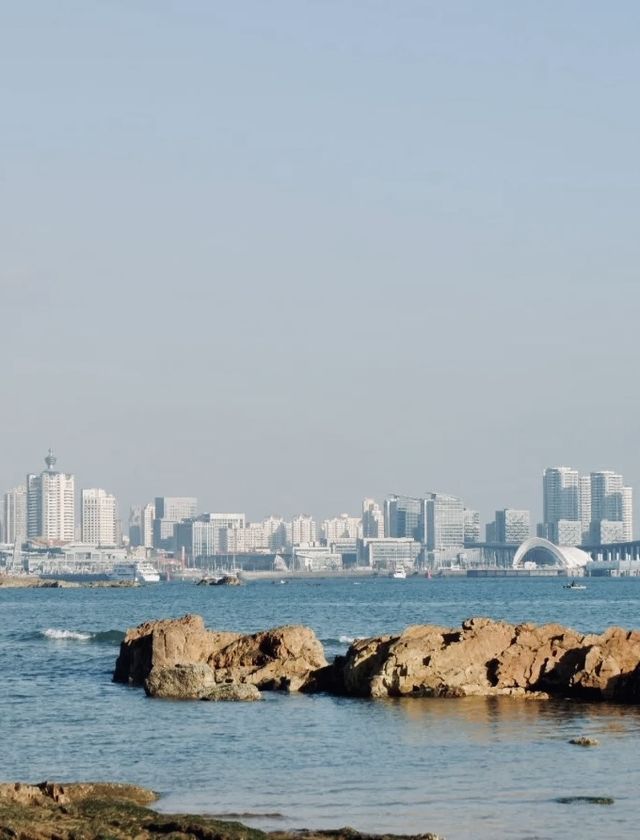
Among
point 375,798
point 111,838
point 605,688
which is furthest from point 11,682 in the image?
point 111,838

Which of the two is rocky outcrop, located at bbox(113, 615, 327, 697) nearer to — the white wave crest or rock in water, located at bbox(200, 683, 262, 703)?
rock in water, located at bbox(200, 683, 262, 703)

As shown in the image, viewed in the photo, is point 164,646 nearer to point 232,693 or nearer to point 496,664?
point 232,693

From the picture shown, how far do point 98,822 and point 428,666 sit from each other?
1690 cm

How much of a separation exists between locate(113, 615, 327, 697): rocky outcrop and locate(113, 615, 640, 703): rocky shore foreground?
4 cm

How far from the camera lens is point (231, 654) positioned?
→ 39.9 meters

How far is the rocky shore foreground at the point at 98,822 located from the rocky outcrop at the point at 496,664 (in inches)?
565

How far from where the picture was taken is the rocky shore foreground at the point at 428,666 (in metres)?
34.0

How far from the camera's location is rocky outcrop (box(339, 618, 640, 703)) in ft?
110

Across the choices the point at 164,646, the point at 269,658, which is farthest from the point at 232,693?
the point at 164,646

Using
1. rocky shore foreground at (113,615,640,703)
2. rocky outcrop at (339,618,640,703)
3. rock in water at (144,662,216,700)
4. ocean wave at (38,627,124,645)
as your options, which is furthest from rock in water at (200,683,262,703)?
ocean wave at (38,627,124,645)

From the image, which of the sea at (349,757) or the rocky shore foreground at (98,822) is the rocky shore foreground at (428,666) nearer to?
the sea at (349,757)

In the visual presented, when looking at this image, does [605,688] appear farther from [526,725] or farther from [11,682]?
[11,682]

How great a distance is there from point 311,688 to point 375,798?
51.3 ft

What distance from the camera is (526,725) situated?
2912cm
